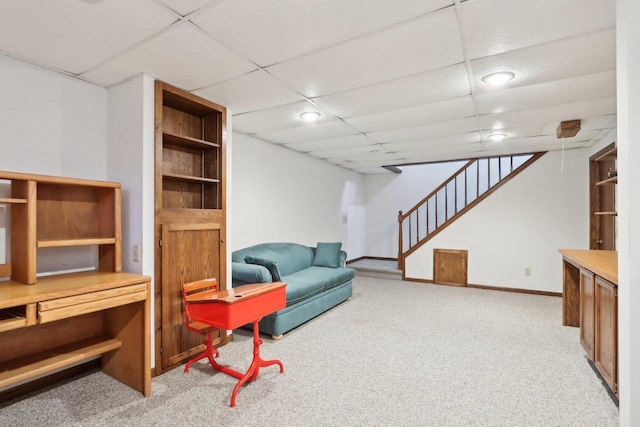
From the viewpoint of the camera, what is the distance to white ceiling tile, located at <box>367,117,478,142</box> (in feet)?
12.2

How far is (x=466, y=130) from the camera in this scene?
401 cm

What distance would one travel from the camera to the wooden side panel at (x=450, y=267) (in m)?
5.77

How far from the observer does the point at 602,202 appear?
4723mm

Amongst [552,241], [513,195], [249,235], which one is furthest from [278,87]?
[552,241]

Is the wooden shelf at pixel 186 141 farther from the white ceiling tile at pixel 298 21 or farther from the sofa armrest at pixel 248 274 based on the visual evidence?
the sofa armrest at pixel 248 274

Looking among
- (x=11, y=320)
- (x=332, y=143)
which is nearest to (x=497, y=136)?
(x=332, y=143)

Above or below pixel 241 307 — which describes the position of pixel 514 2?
above

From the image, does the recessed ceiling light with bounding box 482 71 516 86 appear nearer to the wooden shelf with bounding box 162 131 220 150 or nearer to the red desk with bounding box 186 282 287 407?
the red desk with bounding box 186 282 287 407

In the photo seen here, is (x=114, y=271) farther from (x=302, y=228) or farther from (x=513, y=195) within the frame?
(x=513, y=195)

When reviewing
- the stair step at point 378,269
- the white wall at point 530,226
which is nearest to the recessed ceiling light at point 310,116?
the white wall at point 530,226

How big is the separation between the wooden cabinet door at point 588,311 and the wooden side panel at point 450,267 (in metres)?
2.87

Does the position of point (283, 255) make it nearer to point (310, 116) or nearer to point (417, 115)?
point (310, 116)

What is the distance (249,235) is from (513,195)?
4.42 metres

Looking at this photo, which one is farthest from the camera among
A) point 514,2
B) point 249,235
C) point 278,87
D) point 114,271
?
point 249,235
